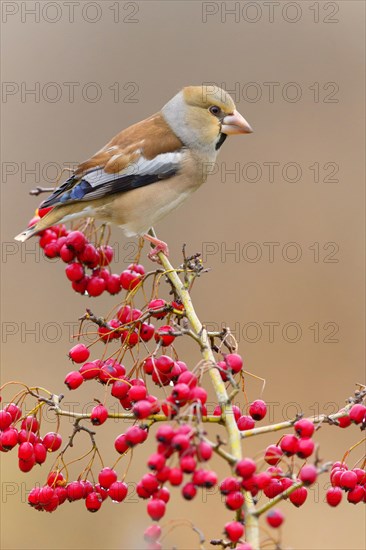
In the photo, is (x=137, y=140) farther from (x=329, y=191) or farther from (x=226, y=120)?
(x=329, y=191)

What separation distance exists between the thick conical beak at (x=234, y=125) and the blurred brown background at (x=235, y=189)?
2223mm

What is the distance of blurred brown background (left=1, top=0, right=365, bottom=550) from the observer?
A: 514 cm

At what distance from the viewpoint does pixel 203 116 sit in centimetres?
324

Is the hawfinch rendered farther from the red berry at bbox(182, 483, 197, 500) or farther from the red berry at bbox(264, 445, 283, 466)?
the red berry at bbox(182, 483, 197, 500)

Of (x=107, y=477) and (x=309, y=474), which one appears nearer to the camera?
(x=309, y=474)

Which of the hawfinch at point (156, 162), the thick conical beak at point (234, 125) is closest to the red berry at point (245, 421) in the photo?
the hawfinch at point (156, 162)

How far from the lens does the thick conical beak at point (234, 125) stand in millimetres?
3122

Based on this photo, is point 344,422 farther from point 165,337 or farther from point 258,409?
point 165,337

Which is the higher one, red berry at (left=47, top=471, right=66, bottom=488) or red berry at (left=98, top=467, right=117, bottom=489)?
red berry at (left=98, top=467, right=117, bottom=489)

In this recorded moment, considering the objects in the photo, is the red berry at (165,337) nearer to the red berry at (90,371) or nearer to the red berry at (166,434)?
the red berry at (90,371)

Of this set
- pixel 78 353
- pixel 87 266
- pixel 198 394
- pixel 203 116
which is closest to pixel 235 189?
pixel 203 116

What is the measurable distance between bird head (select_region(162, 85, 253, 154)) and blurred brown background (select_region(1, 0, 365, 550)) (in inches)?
83.9

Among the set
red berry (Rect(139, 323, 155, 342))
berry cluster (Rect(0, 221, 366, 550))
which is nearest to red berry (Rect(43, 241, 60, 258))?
berry cluster (Rect(0, 221, 366, 550))

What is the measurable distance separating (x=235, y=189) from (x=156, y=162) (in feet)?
9.92
